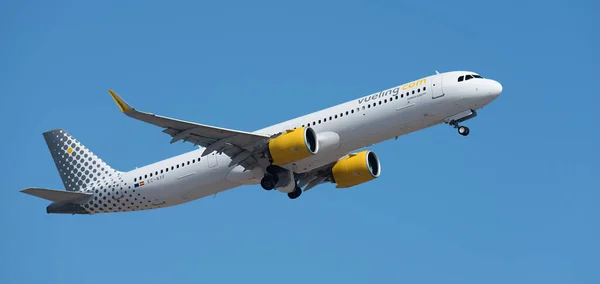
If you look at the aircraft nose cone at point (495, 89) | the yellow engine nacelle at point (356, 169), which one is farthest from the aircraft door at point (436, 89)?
the yellow engine nacelle at point (356, 169)

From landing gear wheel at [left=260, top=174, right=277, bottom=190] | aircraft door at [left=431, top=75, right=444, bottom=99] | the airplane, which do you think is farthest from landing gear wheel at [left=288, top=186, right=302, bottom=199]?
aircraft door at [left=431, top=75, right=444, bottom=99]

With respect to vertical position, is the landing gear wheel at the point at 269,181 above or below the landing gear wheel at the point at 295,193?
below

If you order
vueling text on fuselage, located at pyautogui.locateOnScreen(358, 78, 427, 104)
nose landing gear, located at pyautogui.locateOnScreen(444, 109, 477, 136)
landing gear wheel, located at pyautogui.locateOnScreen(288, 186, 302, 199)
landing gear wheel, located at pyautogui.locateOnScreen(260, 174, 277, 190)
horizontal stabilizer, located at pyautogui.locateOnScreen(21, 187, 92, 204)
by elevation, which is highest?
vueling text on fuselage, located at pyautogui.locateOnScreen(358, 78, 427, 104)

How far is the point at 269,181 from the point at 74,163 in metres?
13.5

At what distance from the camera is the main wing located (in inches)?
1842

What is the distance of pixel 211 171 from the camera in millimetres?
50594

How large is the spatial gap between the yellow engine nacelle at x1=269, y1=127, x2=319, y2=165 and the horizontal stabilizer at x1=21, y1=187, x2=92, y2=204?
1233 cm

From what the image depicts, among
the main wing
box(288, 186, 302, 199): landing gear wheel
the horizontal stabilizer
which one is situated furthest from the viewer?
box(288, 186, 302, 199): landing gear wheel

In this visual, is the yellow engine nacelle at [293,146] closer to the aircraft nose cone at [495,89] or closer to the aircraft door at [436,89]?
the aircraft door at [436,89]

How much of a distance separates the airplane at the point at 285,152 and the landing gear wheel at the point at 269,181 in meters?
0.05

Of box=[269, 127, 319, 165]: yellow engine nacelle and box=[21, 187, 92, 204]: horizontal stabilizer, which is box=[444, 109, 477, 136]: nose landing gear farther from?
box=[21, 187, 92, 204]: horizontal stabilizer

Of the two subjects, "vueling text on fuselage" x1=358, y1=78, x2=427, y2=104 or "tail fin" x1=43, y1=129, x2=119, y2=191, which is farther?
"tail fin" x1=43, y1=129, x2=119, y2=191

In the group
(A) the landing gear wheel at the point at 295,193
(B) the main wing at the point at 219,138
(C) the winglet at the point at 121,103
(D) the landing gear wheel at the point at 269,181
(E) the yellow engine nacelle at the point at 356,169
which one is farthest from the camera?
(A) the landing gear wheel at the point at 295,193

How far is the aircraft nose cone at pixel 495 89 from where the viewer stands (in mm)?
47031
